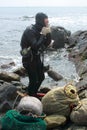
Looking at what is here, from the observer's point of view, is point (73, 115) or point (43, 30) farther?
point (43, 30)

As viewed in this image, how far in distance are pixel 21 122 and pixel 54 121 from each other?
0.83 meters

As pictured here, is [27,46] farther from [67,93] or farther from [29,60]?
[67,93]

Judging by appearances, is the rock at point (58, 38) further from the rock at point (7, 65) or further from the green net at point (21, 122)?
the green net at point (21, 122)

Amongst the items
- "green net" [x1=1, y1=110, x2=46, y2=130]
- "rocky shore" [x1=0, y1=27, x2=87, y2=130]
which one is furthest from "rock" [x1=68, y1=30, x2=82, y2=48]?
"green net" [x1=1, y1=110, x2=46, y2=130]

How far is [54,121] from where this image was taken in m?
7.96

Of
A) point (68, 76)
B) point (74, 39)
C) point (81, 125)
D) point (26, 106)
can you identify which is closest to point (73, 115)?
point (81, 125)

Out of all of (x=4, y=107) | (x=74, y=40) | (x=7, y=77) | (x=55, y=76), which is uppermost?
(x=4, y=107)

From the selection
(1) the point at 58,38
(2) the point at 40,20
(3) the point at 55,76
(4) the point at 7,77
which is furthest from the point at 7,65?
(2) the point at 40,20

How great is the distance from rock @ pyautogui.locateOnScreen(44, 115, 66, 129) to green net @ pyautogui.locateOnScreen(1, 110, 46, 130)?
0.39 metres

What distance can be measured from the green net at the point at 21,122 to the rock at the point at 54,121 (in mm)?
392

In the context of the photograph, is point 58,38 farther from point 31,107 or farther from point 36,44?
point 31,107

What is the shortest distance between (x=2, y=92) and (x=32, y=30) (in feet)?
5.71

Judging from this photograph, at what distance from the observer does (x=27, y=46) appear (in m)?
9.58

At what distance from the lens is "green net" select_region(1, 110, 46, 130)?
24.2ft
